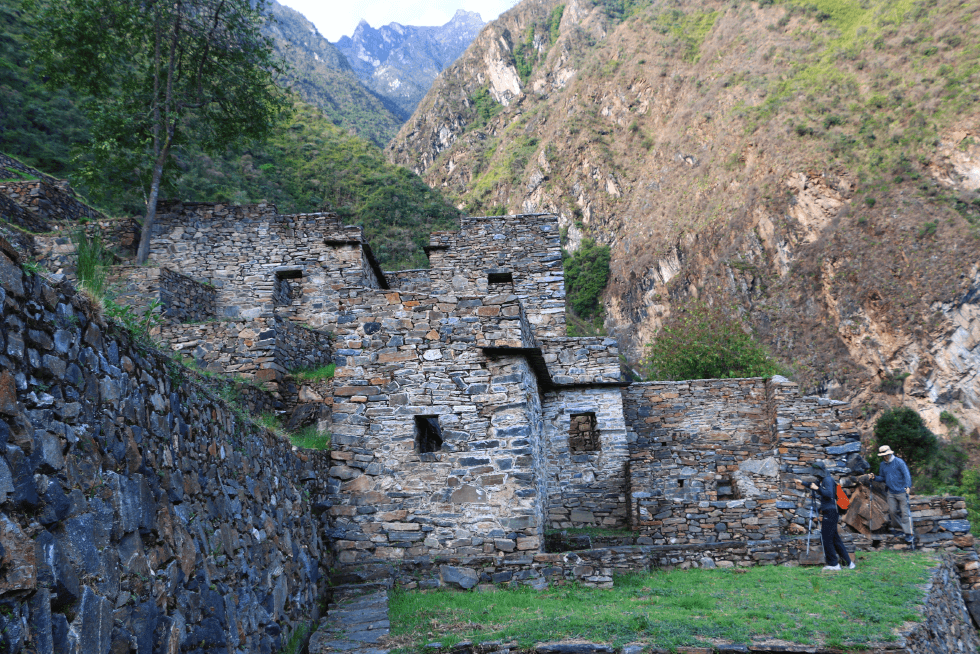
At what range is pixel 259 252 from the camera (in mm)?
13680

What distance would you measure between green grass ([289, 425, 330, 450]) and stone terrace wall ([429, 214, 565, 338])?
6.96 meters

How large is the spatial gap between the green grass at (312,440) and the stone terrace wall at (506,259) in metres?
6.96

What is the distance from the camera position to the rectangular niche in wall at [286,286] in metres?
13.4

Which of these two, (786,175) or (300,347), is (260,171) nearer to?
(300,347)

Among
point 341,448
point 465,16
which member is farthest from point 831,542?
point 465,16

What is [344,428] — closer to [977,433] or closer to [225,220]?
[225,220]

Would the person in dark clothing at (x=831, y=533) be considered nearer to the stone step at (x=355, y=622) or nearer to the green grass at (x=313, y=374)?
the stone step at (x=355, y=622)

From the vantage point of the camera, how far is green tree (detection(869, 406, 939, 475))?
802 inches

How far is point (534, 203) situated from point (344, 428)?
60.3 metres

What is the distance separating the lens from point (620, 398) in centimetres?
1204

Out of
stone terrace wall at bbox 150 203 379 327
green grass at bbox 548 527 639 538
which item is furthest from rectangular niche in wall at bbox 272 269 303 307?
green grass at bbox 548 527 639 538

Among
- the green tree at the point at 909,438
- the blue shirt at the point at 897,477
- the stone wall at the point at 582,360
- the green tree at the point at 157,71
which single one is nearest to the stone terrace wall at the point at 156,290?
the green tree at the point at 157,71

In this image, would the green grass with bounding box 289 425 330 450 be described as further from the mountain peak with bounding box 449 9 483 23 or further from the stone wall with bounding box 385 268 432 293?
the mountain peak with bounding box 449 9 483 23

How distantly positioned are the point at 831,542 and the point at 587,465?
14.9 feet
